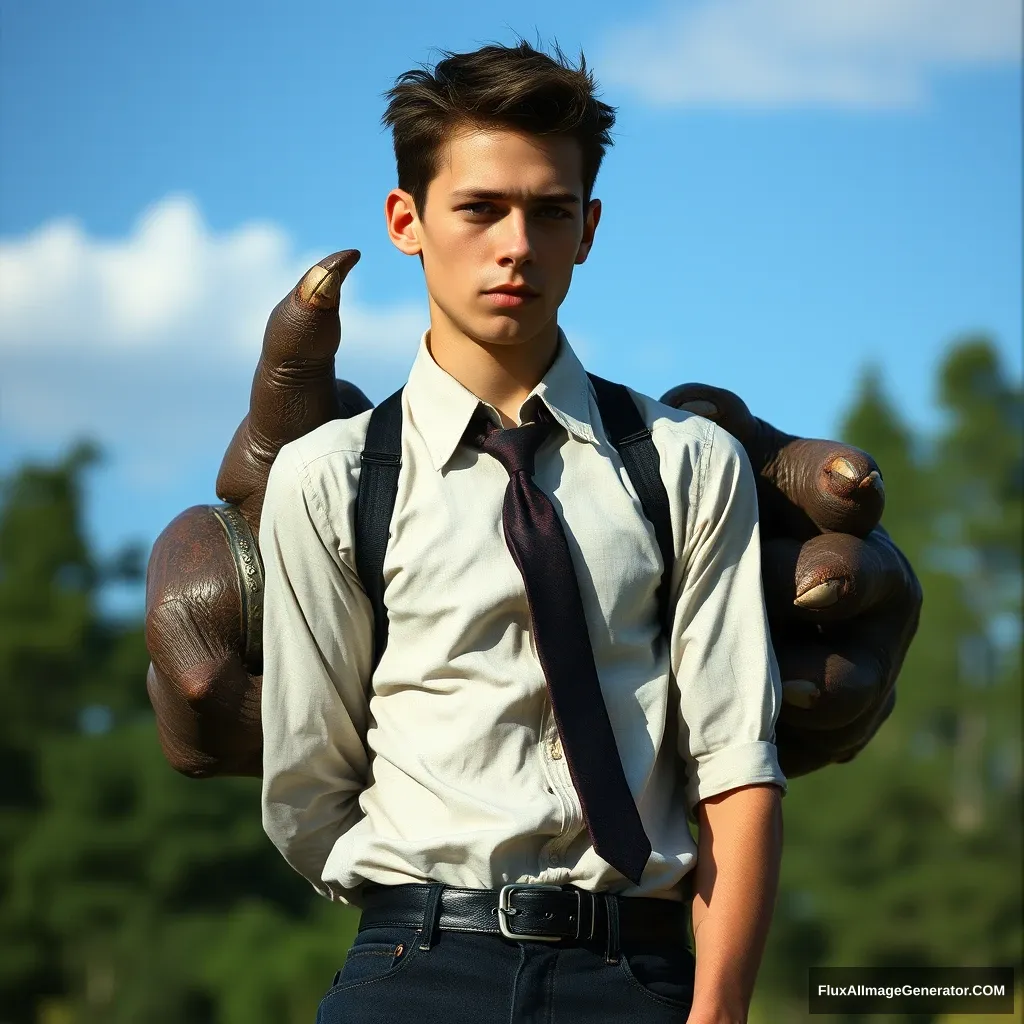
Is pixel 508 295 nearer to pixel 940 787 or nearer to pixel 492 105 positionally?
pixel 492 105

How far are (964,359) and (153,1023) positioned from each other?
21.8m

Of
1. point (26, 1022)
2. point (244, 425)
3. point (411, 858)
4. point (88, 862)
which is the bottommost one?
point (26, 1022)

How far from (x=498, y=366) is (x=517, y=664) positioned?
23.0 inches

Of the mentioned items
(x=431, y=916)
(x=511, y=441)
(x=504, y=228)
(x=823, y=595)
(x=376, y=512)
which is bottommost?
(x=431, y=916)

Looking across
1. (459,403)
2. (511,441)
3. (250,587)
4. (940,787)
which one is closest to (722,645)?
(511,441)

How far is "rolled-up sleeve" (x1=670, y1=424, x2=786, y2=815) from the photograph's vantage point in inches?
109

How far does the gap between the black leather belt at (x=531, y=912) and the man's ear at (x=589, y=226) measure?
117cm

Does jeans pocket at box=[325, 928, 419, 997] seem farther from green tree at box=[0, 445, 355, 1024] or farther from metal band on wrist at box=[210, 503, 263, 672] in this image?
green tree at box=[0, 445, 355, 1024]

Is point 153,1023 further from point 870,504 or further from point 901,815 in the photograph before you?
point 870,504

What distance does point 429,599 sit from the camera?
2.73m

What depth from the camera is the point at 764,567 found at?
3.08m

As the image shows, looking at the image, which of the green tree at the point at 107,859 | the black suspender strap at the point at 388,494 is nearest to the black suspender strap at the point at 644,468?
the black suspender strap at the point at 388,494

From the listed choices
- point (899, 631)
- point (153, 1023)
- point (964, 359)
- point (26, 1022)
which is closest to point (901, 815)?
point (964, 359)

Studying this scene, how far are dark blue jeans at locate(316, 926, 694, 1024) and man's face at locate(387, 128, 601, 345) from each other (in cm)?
106
